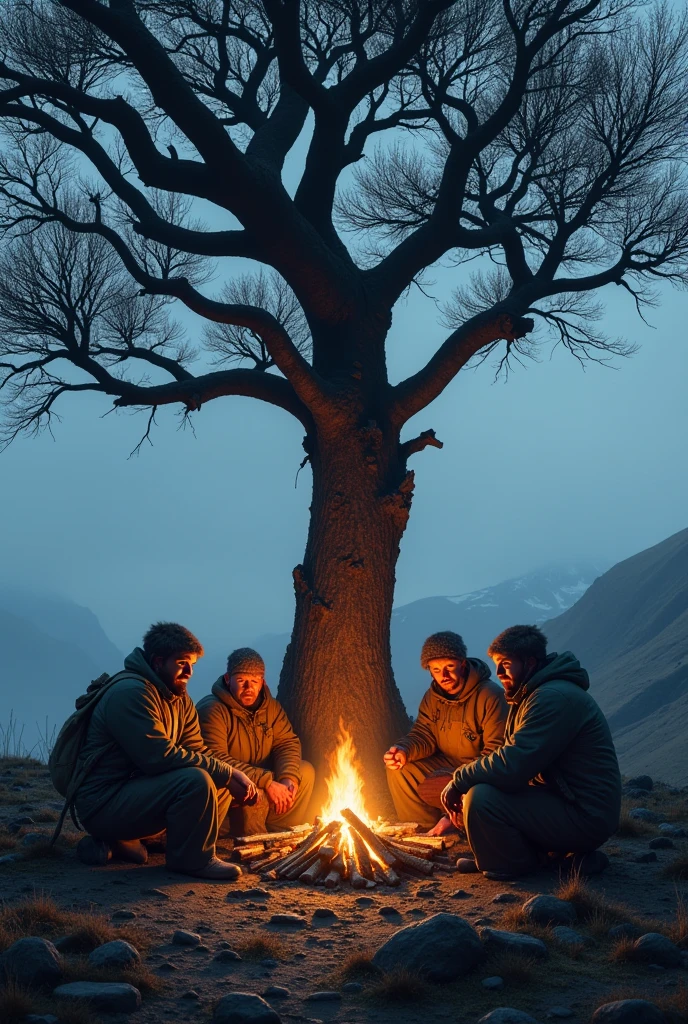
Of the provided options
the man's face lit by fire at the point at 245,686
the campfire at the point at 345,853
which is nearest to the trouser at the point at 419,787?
the campfire at the point at 345,853

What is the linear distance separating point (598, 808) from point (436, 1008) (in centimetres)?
249

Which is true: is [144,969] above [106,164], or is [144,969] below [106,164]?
below

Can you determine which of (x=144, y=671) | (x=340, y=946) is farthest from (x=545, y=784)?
(x=144, y=671)

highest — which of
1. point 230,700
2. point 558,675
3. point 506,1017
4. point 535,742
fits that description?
point 230,700

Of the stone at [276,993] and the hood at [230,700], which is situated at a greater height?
the hood at [230,700]

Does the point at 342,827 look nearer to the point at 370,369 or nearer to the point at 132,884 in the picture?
the point at 132,884

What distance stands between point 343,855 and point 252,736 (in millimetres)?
1580

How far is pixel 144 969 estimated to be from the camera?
452 centimetres

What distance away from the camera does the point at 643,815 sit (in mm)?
9344

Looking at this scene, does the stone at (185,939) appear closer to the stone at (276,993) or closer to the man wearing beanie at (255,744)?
the stone at (276,993)

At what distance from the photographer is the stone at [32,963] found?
4.25 m

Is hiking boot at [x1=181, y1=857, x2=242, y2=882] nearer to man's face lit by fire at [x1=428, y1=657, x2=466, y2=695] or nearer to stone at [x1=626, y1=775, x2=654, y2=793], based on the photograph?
man's face lit by fire at [x1=428, y1=657, x2=466, y2=695]

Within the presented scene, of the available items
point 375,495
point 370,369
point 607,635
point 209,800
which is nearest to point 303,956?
point 209,800

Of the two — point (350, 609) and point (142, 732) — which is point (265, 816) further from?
point (350, 609)
